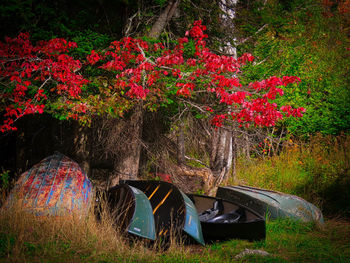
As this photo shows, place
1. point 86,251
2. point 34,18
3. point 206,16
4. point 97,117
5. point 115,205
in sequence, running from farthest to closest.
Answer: point 206,16 < point 97,117 < point 34,18 < point 115,205 < point 86,251

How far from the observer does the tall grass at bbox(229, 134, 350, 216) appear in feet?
26.1

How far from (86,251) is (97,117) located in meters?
4.49

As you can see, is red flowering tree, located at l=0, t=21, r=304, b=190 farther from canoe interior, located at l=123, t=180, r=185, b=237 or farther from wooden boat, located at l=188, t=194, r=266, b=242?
wooden boat, located at l=188, t=194, r=266, b=242

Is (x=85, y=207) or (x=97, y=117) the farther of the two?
(x=97, y=117)

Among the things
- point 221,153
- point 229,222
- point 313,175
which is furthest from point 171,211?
point 221,153

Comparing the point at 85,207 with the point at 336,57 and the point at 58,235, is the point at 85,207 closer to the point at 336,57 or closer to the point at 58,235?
the point at 58,235

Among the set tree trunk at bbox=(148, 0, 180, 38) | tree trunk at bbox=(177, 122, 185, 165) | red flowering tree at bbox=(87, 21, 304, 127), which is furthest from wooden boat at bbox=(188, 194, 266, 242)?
tree trunk at bbox=(148, 0, 180, 38)

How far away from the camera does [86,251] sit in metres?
4.75

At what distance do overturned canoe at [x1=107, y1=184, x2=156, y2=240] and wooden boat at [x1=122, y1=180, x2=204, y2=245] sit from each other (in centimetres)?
26

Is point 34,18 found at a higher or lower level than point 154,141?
higher

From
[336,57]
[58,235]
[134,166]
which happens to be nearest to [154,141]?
[134,166]

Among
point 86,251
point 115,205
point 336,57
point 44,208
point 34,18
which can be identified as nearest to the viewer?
point 86,251

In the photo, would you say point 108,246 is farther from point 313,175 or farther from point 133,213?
point 313,175

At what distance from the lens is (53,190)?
6.60 m
